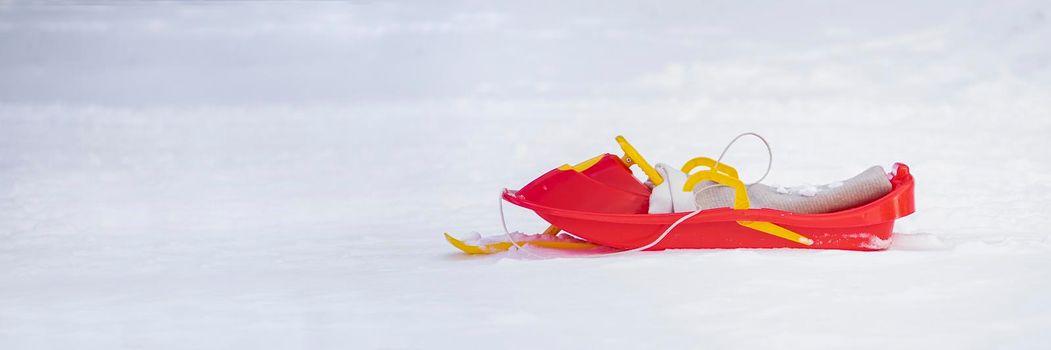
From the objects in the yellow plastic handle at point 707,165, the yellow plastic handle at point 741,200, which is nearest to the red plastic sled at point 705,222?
the yellow plastic handle at point 741,200

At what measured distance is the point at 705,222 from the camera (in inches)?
112

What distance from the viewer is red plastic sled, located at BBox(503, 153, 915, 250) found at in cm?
284

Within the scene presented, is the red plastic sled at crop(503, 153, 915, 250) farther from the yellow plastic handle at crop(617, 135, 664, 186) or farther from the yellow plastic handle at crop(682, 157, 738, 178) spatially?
the yellow plastic handle at crop(682, 157, 738, 178)

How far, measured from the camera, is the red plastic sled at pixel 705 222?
9.30 feet

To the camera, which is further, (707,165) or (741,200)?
(707,165)

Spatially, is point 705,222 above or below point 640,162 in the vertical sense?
below

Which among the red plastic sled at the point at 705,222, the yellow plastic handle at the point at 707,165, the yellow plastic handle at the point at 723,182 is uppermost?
the yellow plastic handle at the point at 707,165

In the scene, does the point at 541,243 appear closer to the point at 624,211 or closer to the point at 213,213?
the point at 624,211

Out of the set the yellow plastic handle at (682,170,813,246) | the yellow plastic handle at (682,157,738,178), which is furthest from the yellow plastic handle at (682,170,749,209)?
the yellow plastic handle at (682,157,738,178)

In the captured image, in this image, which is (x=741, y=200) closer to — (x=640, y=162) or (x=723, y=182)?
(x=723, y=182)

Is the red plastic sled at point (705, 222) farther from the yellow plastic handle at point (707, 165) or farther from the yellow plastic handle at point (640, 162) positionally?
the yellow plastic handle at point (707, 165)

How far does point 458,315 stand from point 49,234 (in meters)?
1.65

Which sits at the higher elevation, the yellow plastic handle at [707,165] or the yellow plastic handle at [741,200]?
the yellow plastic handle at [707,165]

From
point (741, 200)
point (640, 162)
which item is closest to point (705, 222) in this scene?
point (741, 200)
